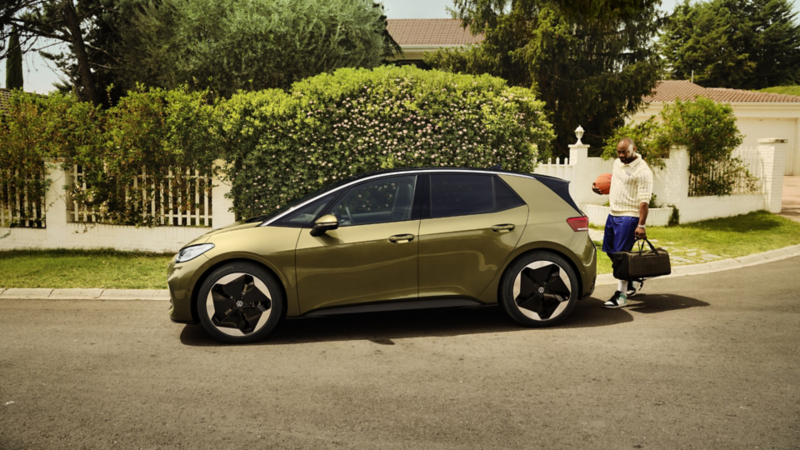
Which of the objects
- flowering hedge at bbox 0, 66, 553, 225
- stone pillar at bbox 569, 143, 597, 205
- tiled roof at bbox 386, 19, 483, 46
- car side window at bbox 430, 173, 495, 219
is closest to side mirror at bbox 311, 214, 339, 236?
car side window at bbox 430, 173, 495, 219

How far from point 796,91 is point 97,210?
3959cm

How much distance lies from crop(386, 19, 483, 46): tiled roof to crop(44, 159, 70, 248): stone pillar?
2103 centimetres

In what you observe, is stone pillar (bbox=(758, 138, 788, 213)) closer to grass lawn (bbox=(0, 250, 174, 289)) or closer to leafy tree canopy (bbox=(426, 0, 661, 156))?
leafy tree canopy (bbox=(426, 0, 661, 156))

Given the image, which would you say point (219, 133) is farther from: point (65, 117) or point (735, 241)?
point (735, 241)

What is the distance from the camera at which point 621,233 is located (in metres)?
7.12

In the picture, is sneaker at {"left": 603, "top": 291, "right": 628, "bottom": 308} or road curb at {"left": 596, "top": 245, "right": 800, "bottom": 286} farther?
road curb at {"left": 596, "top": 245, "right": 800, "bottom": 286}

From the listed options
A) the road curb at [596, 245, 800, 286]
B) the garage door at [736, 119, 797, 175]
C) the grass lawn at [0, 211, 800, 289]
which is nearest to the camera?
the grass lawn at [0, 211, 800, 289]

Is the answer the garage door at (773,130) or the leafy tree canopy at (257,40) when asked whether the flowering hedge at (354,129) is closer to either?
the leafy tree canopy at (257,40)

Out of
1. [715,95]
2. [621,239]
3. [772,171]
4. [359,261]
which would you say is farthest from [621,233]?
[715,95]

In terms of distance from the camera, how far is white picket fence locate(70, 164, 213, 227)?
10781 mm

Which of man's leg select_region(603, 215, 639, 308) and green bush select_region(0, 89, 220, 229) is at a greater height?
green bush select_region(0, 89, 220, 229)

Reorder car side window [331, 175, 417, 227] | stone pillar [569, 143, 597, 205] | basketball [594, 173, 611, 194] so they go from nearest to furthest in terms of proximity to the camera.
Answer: car side window [331, 175, 417, 227]
basketball [594, 173, 611, 194]
stone pillar [569, 143, 597, 205]

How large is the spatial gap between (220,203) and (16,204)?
3.68 metres

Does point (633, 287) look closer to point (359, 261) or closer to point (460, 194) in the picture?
point (460, 194)
